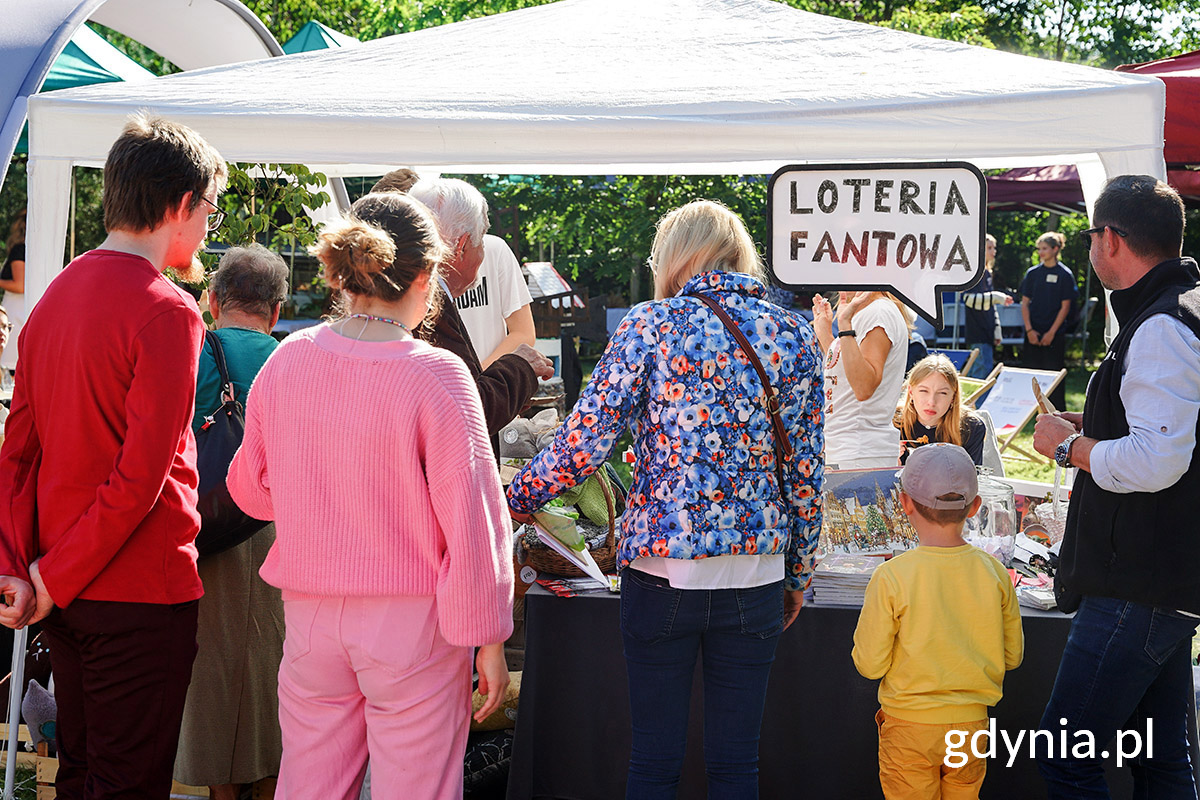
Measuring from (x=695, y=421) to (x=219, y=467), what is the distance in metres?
1.25

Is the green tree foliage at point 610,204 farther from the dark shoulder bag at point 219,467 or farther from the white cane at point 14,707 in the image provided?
the white cane at point 14,707

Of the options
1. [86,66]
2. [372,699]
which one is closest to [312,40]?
[86,66]

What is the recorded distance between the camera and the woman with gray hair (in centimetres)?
281

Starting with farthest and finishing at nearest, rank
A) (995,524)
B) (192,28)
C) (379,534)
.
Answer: (192,28) → (995,524) → (379,534)

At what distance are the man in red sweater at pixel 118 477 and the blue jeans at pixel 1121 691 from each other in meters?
1.93

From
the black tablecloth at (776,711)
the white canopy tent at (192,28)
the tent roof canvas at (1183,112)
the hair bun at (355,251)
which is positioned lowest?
the black tablecloth at (776,711)

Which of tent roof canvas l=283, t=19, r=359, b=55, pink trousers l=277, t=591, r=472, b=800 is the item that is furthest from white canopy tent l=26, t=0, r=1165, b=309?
tent roof canvas l=283, t=19, r=359, b=55

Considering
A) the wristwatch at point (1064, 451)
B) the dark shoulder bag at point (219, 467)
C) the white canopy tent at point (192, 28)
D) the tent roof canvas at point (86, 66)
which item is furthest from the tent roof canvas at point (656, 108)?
the tent roof canvas at point (86, 66)

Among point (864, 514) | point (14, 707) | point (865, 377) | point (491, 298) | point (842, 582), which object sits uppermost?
point (491, 298)

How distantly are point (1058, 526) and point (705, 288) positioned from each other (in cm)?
198

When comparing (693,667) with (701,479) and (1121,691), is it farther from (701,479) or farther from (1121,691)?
(1121,691)

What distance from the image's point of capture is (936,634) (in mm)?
2430

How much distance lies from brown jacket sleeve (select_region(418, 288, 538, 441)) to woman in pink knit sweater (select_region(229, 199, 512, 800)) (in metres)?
0.58

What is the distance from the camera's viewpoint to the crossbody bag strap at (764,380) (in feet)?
6.97
